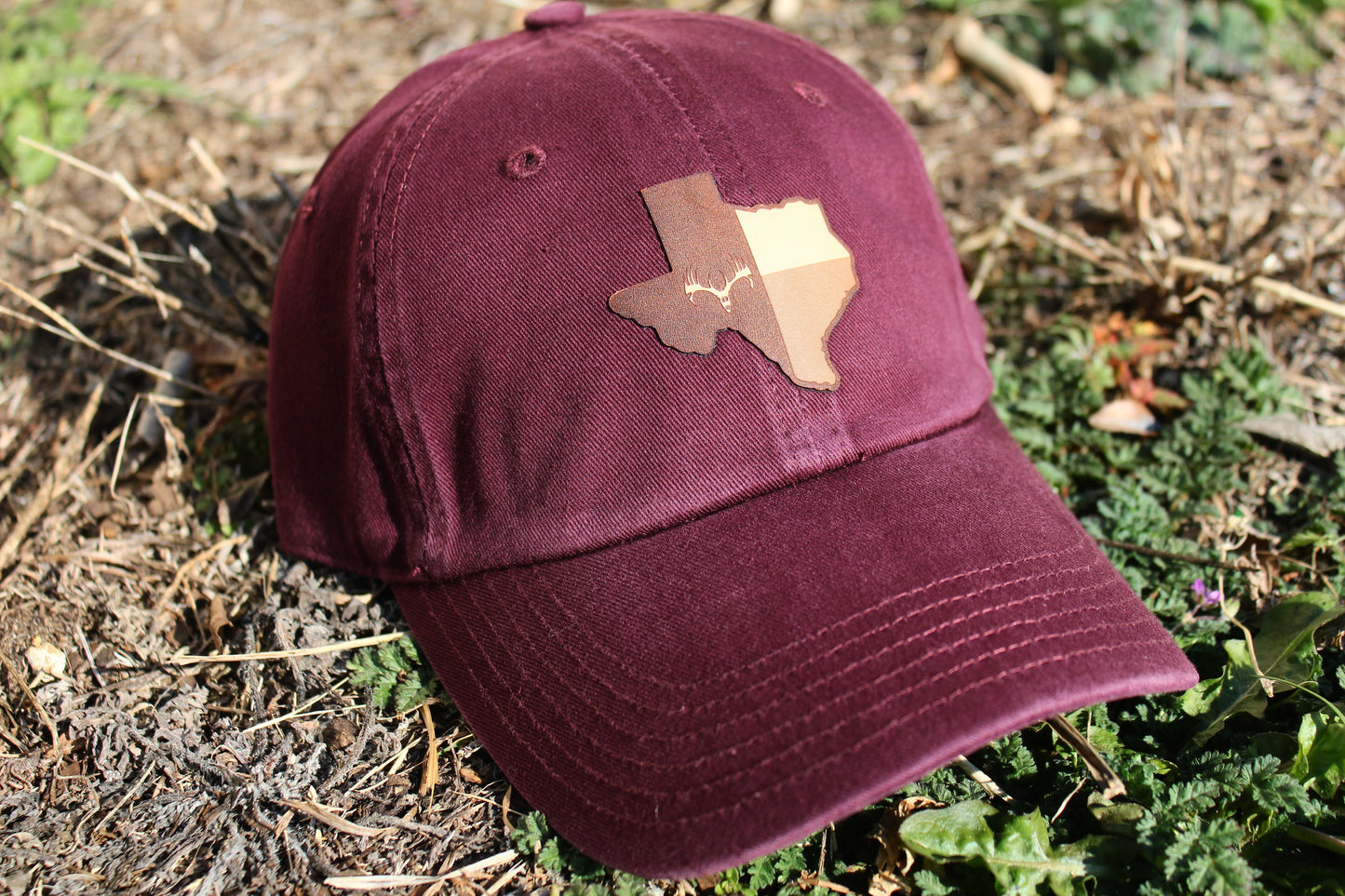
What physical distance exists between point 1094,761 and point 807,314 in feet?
3.06

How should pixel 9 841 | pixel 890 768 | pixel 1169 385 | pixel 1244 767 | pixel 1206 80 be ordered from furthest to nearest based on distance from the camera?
pixel 1206 80
pixel 1169 385
pixel 9 841
pixel 1244 767
pixel 890 768

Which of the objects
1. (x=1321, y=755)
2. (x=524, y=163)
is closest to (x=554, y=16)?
(x=524, y=163)

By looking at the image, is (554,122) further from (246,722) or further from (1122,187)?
(1122,187)

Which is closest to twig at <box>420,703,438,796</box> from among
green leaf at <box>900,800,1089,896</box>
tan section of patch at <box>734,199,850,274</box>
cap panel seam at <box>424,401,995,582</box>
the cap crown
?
the cap crown

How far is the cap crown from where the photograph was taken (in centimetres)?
149

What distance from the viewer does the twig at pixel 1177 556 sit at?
197 cm

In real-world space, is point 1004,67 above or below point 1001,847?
above

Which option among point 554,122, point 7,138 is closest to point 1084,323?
point 554,122

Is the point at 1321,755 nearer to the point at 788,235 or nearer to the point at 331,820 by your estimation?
the point at 788,235

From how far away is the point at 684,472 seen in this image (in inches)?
58.4

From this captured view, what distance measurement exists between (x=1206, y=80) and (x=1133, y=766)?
9.52ft

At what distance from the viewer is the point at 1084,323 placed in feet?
8.57

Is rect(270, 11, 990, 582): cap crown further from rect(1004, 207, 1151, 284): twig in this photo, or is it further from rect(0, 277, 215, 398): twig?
rect(1004, 207, 1151, 284): twig

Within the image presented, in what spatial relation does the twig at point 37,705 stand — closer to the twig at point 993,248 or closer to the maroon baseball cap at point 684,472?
the maroon baseball cap at point 684,472
